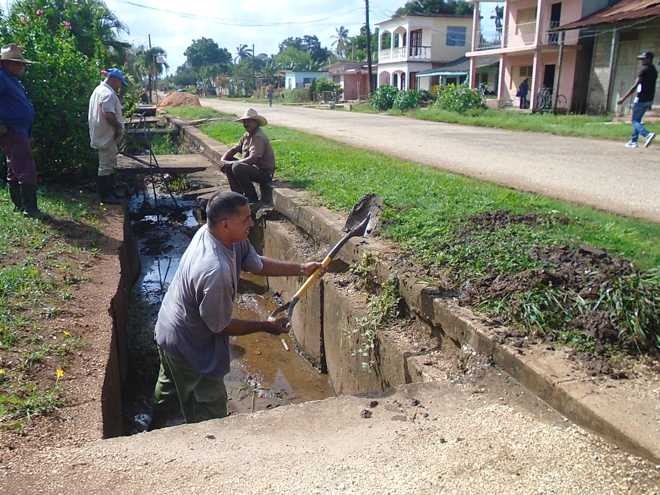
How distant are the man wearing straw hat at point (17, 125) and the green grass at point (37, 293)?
32 centimetres

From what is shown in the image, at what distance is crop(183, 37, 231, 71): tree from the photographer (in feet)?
385

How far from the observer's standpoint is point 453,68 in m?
40.2

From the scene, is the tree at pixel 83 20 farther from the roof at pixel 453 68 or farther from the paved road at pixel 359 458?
the roof at pixel 453 68

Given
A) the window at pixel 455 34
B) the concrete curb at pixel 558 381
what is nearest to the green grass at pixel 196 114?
the concrete curb at pixel 558 381

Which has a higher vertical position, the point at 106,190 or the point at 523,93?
the point at 106,190

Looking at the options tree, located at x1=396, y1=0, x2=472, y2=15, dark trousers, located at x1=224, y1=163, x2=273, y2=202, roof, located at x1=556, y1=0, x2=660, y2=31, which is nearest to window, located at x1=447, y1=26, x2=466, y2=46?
tree, located at x1=396, y1=0, x2=472, y2=15

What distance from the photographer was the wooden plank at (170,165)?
10.1 m

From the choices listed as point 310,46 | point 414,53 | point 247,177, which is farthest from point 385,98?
point 310,46

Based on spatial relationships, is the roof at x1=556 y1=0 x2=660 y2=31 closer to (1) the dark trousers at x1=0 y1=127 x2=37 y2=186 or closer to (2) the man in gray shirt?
(1) the dark trousers at x1=0 y1=127 x2=37 y2=186

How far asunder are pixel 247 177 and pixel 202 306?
4.86 m

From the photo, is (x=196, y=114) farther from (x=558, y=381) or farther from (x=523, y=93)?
(x=558, y=381)

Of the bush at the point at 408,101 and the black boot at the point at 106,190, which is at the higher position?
the black boot at the point at 106,190

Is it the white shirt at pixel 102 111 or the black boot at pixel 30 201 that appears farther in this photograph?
the white shirt at pixel 102 111

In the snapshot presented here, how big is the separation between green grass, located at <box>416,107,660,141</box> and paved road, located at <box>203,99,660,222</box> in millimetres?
799
